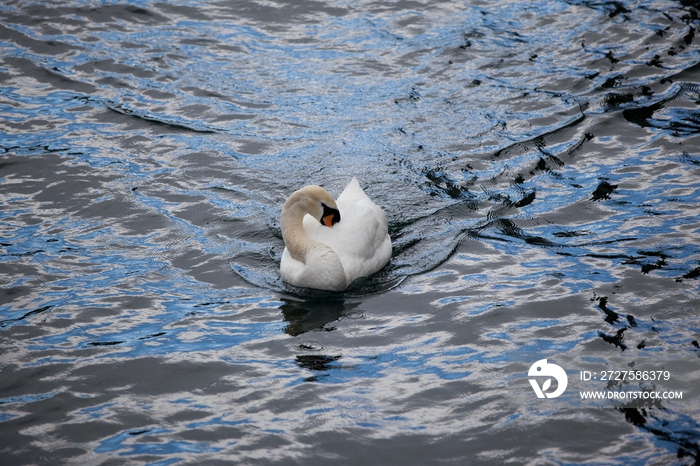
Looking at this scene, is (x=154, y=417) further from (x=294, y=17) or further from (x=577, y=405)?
(x=294, y=17)

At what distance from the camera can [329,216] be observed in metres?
8.74

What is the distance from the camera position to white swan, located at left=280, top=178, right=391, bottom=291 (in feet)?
27.1

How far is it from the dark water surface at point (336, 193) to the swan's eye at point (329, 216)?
34.2 inches

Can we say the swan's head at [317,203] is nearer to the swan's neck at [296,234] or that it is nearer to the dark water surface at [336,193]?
the swan's neck at [296,234]

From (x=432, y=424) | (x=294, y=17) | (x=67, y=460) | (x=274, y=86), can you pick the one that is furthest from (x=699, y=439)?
(x=294, y=17)

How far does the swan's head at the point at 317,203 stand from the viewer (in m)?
8.62

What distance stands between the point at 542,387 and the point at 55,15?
47.9 feet

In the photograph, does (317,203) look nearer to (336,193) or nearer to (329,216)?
(329,216)

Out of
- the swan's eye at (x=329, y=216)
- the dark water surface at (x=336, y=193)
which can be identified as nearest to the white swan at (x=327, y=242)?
the swan's eye at (x=329, y=216)

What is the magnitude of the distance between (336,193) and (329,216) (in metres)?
2.06

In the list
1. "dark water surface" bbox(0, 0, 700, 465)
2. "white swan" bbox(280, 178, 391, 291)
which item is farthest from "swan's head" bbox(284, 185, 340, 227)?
"dark water surface" bbox(0, 0, 700, 465)

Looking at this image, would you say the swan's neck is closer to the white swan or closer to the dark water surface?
the white swan

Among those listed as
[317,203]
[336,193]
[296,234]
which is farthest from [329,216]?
[336,193]

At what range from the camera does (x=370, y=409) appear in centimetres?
636
